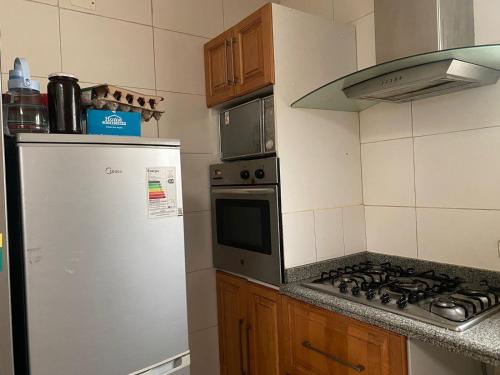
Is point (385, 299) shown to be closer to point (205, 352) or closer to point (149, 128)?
point (205, 352)

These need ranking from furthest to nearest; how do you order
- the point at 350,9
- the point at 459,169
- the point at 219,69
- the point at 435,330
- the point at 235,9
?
the point at 235,9 → the point at 219,69 → the point at 350,9 → the point at 459,169 → the point at 435,330

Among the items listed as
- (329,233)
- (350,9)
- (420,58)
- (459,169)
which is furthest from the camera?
(350,9)

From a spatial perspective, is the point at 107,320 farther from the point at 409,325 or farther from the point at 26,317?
the point at 409,325

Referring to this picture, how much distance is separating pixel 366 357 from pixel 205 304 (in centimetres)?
107

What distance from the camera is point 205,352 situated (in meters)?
2.11

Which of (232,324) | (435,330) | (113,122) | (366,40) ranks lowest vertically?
(232,324)

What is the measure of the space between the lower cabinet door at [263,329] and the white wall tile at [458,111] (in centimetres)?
103

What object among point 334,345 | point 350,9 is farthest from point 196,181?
point 350,9

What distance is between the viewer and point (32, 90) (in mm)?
1202

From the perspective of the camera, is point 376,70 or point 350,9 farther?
point 350,9

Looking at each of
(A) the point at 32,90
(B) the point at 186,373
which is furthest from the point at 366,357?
(A) the point at 32,90

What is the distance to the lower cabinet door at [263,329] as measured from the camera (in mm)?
1699

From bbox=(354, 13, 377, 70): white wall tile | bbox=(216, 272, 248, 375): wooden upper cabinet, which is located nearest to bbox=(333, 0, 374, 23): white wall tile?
bbox=(354, 13, 377, 70): white wall tile

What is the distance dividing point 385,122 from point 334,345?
108cm
